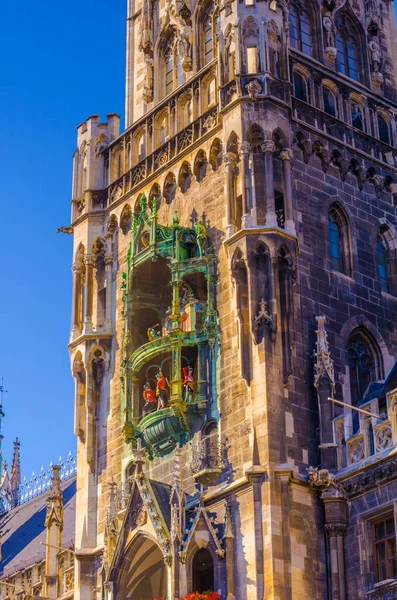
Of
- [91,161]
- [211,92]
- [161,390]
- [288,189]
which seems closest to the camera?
[288,189]

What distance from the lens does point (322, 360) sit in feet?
132

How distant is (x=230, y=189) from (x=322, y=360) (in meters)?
5.91

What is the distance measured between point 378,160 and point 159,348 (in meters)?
→ 9.62

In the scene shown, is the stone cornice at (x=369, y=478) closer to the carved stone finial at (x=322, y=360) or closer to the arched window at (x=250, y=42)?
the carved stone finial at (x=322, y=360)

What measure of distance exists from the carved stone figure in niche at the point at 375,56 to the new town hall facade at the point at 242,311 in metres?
0.06

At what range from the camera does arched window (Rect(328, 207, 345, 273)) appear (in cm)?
4375

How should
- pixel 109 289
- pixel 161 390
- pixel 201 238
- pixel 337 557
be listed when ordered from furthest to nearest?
1. pixel 109 289
2. pixel 201 238
3. pixel 161 390
4. pixel 337 557

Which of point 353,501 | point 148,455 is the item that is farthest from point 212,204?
point 353,501

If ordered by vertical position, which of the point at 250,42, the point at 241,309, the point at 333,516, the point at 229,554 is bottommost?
the point at 229,554

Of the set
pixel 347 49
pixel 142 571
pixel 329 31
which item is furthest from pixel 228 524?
pixel 347 49

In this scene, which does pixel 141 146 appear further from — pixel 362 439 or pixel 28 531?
pixel 28 531

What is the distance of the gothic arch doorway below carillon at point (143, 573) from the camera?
40.4 meters

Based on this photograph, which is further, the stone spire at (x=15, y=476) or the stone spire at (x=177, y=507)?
the stone spire at (x=15, y=476)

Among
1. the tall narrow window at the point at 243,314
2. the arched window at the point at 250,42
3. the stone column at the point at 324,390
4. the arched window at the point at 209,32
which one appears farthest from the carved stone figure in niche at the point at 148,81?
the stone column at the point at 324,390
